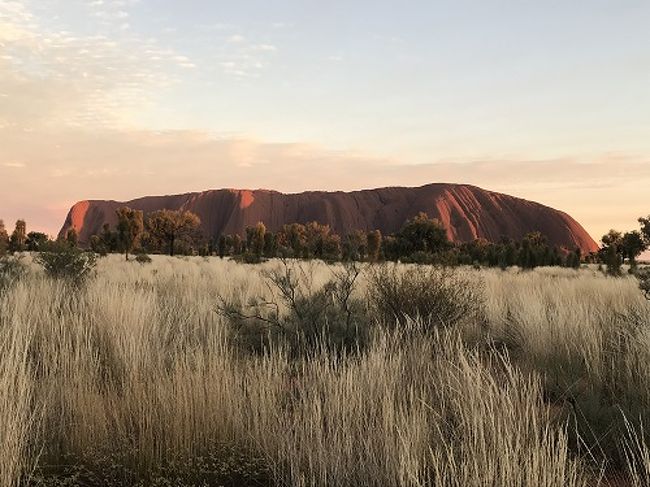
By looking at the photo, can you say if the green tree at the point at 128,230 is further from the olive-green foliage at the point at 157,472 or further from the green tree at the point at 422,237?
the olive-green foliage at the point at 157,472

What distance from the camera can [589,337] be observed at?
6.25m

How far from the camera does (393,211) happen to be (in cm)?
15338

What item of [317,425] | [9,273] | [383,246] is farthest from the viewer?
[383,246]

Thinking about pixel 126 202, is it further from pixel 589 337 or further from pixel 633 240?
pixel 589 337

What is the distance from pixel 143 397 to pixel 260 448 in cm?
116

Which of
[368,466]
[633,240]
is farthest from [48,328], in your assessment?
[633,240]

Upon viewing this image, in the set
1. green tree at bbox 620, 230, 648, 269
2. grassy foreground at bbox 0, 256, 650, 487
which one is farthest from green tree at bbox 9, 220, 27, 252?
grassy foreground at bbox 0, 256, 650, 487

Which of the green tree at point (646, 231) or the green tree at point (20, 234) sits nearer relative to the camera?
the green tree at point (646, 231)

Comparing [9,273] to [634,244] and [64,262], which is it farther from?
[634,244]

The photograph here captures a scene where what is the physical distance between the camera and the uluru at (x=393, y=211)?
14362 centimetres

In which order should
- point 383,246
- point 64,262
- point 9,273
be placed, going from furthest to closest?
1. point 383,246
2. point 64,262
3. point 9,273

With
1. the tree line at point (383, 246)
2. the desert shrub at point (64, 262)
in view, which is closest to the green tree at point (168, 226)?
the tree line at point (383, 246)

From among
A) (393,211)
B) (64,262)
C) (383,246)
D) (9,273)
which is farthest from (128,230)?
(393,211)

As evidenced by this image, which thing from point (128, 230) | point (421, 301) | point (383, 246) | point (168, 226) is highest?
point (168, 226)
